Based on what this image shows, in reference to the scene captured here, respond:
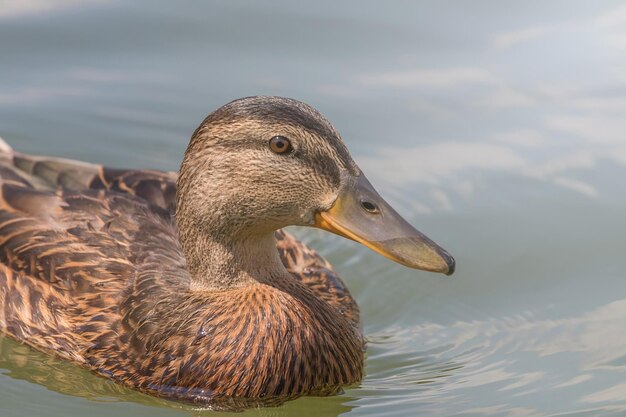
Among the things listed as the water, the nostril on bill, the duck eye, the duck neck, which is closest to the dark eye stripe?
the duck eye

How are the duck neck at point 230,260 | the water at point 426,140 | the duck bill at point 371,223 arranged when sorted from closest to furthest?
the duck bill at point 371,223
the duck neck at point 230,260
the water at point 426,140

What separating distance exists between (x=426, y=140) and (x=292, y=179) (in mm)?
3728

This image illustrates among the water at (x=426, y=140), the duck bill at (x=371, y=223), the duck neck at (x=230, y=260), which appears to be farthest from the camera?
the water at (x=426, y=140)

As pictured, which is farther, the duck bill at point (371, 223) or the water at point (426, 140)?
the water at point (426, 140)

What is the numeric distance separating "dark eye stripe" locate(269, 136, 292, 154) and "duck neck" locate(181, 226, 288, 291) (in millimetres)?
559

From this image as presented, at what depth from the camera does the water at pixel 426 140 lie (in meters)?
6.88

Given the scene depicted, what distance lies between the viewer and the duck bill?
5.89 meters

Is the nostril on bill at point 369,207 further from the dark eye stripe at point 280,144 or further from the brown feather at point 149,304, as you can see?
the brown feather at point 149,304

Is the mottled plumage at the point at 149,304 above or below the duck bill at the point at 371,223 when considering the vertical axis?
below

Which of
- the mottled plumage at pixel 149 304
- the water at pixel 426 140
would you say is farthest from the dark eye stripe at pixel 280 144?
the water at pixel 426 140

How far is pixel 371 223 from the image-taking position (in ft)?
19.6

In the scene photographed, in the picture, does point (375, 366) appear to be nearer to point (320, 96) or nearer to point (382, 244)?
point (382, 244)

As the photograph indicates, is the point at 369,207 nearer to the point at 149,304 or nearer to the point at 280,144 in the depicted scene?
the point at 280,144

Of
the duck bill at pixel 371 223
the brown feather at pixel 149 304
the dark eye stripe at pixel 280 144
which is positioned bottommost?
the brown feather at pixel 149 304
